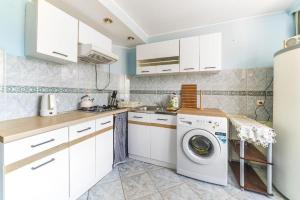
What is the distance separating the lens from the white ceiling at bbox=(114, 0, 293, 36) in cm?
184

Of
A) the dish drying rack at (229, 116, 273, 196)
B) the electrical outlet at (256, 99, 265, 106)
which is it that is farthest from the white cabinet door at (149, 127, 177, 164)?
the electrical outlet at (256, 99, 265, 106)

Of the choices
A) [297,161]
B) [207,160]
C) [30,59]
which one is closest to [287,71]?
[297,161]

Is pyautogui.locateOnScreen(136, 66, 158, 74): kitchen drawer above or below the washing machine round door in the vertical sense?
above

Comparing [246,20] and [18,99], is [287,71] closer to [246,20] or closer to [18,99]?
[246,20]

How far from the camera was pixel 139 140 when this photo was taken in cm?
229

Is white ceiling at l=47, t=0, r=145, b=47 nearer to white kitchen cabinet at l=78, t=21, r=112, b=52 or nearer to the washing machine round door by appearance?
white kitchen cabinet at l=78, t=21, r=112, b=52

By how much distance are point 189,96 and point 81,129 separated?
5.92 ft

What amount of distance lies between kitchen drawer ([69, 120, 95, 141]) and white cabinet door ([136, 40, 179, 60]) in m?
1.53

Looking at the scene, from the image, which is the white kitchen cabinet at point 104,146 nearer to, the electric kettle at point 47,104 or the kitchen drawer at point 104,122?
the kitchen drawer at point 104,122

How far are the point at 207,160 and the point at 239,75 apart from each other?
1.43m

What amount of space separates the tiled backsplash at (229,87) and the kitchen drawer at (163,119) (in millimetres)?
730

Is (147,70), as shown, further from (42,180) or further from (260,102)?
(42,180)

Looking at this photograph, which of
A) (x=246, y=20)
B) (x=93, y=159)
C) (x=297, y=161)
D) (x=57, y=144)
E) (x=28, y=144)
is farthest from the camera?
(x=246, y=20)

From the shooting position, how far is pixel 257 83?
215 cm
